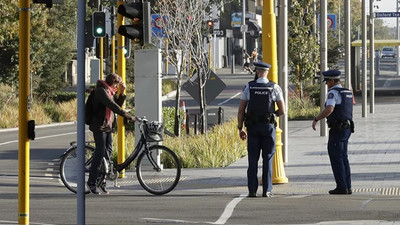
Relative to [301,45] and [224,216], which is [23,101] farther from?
[301,45]

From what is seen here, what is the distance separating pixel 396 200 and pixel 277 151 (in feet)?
9.09

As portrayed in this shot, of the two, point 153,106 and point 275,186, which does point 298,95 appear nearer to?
point 153,106

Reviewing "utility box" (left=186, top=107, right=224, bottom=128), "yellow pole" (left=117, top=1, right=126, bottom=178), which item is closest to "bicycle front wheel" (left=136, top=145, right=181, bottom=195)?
"yellow pole" (left=117, top=1, right=126, bottom=178)

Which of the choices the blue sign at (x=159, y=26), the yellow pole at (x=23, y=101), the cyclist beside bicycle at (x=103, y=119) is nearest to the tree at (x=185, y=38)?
the blue sign at (x=159, y=26)

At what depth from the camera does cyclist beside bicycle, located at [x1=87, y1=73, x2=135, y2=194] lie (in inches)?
648

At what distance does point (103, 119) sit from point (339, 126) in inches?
132

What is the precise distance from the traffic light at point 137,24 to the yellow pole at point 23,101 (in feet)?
17.3

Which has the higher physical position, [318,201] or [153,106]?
[153,106]

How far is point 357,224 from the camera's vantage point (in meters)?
13.1

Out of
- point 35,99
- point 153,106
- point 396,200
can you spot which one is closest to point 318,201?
point 396,200

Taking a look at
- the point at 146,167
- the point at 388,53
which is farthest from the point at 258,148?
the point at 388,53

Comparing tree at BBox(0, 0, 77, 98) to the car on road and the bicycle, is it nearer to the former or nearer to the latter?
the bicycle

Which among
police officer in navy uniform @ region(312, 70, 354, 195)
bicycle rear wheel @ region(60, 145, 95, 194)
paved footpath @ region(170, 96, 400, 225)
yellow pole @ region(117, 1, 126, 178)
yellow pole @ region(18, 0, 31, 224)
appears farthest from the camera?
yellow pole @ region(117, 1, 126, 178)

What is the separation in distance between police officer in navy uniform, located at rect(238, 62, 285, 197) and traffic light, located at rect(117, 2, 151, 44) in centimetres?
176
